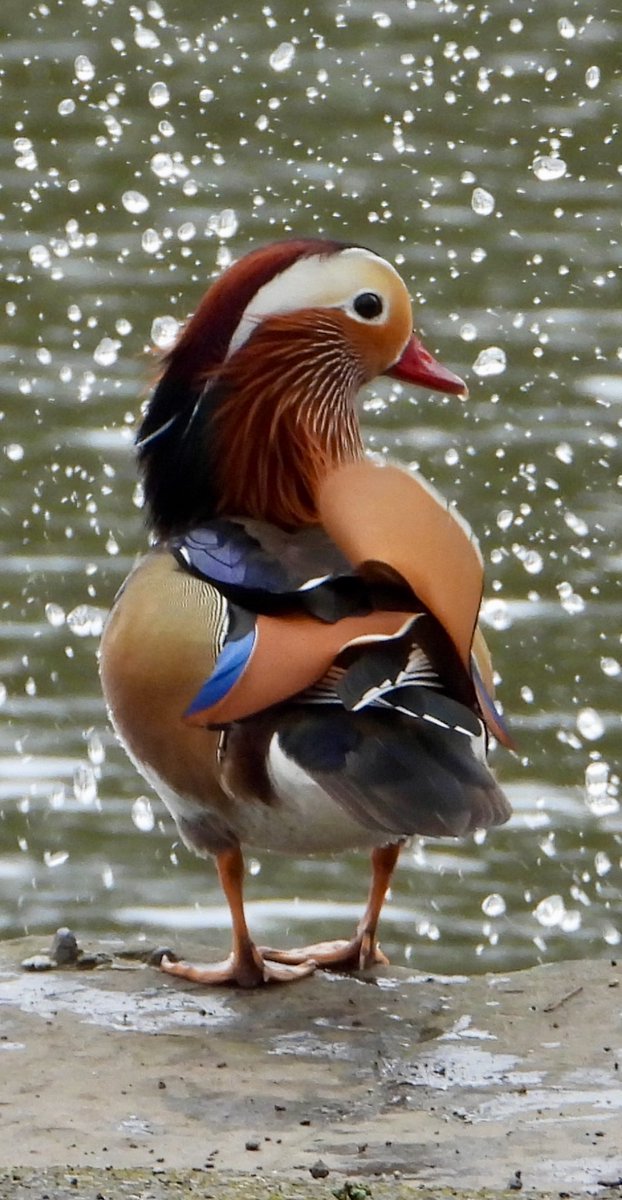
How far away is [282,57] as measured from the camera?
1337 cm

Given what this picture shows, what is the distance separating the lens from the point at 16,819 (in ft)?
21.5

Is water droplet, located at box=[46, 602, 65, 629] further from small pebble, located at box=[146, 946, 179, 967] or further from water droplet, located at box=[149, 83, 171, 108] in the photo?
water droplet, located at box=[149, 83, 171, 108]

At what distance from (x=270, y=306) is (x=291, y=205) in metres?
7.05

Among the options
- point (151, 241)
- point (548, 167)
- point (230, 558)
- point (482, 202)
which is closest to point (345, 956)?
point (230, 558)

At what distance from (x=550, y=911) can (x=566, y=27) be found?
890 cm

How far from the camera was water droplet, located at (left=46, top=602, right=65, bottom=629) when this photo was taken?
7.52 m

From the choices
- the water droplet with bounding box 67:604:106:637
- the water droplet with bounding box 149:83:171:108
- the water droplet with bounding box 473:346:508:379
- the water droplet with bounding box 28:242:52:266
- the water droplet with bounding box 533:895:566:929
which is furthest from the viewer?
the water droplet with bounding box 149:83:171:108

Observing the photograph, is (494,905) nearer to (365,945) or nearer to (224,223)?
(365,945)

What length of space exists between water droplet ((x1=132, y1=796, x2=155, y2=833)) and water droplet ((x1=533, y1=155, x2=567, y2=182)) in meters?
5.96

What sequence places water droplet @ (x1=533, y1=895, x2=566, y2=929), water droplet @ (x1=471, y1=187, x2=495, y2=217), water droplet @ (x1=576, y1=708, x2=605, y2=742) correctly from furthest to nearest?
1. water droplet @ (x1=471, y1=187, x2=495, y2=217)
2. water droplet @ (x1=576, y1=708, x2=605, y2=742)
3. water droplet @ (x1=533, y1=895, x2=566, y2=929)

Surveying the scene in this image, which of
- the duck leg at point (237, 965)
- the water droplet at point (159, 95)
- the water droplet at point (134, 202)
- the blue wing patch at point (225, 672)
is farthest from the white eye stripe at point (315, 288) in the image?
the water droplet at point (159, 95)

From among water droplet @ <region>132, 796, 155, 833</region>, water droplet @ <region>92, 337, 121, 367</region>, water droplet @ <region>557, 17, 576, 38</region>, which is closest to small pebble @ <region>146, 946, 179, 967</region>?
water droplet @ <region>132, 796, 155, 833</region>

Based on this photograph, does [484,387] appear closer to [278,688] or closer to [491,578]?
[491,578]

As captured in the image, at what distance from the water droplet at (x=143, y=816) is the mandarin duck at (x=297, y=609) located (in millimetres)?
2234
